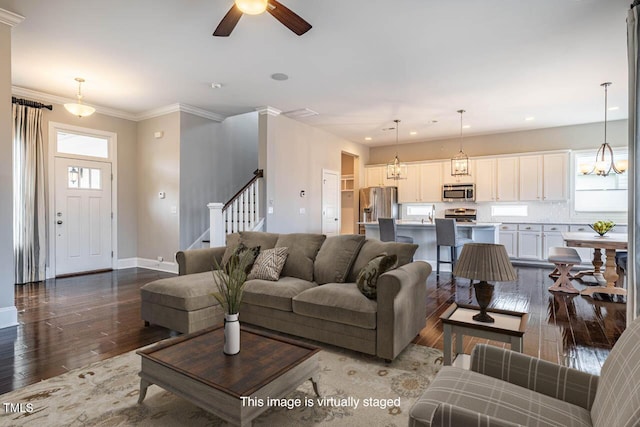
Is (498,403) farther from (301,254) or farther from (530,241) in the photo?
(530,241)

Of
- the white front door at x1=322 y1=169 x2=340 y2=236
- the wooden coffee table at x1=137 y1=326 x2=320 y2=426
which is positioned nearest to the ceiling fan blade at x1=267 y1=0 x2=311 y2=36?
the wooden coffee table at x1=137 y1=326 x2=320 y2=426

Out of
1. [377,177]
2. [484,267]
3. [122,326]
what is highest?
[377,177]

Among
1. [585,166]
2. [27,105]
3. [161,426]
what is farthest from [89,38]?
[585,166]

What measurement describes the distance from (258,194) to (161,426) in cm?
466

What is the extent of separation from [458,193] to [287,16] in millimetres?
6714

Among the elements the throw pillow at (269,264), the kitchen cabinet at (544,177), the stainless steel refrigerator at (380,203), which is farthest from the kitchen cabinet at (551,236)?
the throw pillow at (269,264)

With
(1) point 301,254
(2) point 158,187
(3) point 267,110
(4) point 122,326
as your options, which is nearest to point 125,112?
(2) point 158,187

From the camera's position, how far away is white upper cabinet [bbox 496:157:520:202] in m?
7.63

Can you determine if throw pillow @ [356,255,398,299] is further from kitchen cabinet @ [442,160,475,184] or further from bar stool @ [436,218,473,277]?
kitchen cabinet @ [442,160,475,184]

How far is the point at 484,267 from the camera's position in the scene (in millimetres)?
2078

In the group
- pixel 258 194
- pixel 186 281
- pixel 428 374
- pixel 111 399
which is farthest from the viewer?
pixel 258 194

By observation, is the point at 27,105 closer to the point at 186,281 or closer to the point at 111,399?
the point at 186,281

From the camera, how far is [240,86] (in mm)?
5207

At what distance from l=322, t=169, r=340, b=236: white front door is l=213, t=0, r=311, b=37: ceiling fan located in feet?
16.7
